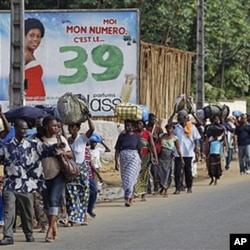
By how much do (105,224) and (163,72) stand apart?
16.8m

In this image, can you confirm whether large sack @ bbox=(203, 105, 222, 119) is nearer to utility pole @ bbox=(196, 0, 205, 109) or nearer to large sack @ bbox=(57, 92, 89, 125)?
utility pole @ bbox=(196, 0, 205, 109)

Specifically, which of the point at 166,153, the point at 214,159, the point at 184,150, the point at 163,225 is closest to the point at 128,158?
the point at 166,153

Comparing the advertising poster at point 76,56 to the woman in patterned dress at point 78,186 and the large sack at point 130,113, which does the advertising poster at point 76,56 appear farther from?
the woman in patterned dress at point 78,186

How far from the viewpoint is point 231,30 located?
1577 inches

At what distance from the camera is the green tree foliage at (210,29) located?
35347mm

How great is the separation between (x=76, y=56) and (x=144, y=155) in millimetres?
10727

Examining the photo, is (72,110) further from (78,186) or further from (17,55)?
(17,55)

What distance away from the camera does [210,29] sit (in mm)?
38562

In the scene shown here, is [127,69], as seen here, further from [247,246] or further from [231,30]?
[247,246]

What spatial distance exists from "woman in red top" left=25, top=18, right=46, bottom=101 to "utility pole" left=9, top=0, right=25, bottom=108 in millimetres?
11332

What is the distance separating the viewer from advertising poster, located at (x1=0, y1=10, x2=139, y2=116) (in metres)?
27.9

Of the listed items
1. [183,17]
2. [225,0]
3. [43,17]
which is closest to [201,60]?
[43,17]

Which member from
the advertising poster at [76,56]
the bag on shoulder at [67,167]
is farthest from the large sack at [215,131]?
the bag on shoulder at [67,167]

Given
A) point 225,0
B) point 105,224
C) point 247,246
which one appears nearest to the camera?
point 247,246
